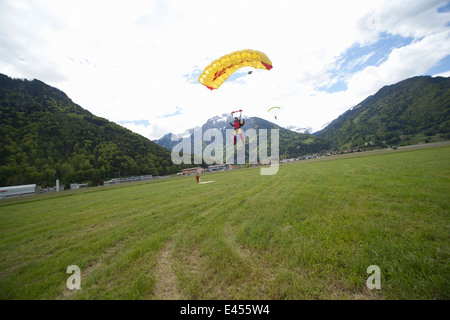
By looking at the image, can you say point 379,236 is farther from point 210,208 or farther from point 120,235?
point 120,235

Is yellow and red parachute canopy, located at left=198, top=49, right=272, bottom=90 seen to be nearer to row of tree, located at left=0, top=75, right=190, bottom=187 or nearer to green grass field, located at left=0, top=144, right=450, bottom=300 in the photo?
green grass field, located at left=0, top=144, right=450, bottom=300

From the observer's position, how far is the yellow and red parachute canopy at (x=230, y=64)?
1361 centimetres

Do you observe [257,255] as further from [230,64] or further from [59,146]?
[59,146]

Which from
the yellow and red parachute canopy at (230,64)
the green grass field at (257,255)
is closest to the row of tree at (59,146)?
the yellow and red parachute canopy at (230,64)

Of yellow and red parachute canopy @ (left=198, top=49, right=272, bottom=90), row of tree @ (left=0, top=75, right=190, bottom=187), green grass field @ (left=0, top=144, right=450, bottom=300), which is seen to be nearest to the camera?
green grass field @ (left=0, top=144, right=450, bottom=300)

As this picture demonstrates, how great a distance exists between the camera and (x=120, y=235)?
21.0 feet

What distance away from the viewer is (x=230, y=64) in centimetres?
1473

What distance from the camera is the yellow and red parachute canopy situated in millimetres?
13609

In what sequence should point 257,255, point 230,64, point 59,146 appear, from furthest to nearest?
point 59,146
point 230,64
point 257,255

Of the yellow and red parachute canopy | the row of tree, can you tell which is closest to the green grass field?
the yellow and red parachute canopy

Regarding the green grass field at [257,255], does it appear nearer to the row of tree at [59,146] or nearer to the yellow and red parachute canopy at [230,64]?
the yellow and red parachute canopy at [230,64]

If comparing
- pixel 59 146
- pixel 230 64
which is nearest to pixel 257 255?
pixel 230 64

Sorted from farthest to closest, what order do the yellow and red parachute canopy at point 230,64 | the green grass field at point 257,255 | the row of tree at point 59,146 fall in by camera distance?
the row of tree at point 59,146 < the yellow and red parachute canopy at point 230,64 < the green grass field at point 257,255
